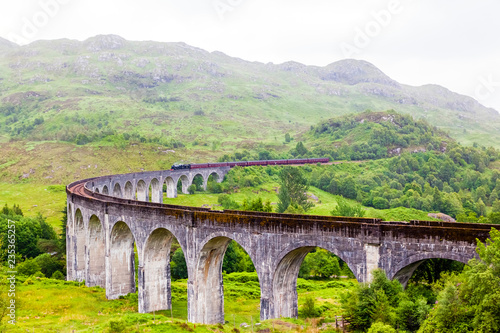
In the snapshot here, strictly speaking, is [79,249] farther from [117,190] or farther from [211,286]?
[117,190]

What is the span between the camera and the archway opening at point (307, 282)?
28234 mm

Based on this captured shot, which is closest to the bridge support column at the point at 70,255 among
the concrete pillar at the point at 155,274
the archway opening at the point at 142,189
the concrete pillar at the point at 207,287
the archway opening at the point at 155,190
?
the concrete pillar at the point at 155,274

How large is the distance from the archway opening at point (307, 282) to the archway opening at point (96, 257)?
22.9 metres

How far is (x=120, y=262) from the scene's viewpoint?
41562 mm

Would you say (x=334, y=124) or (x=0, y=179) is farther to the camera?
(x=334, y=124)

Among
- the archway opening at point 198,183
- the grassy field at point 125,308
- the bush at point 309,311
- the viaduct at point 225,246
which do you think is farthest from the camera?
the archway opening at point 198,183

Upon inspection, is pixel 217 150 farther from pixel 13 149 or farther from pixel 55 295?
pixel 55 295

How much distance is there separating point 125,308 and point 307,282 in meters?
21.9

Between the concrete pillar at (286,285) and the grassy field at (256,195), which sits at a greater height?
the grassy field at (256,195)

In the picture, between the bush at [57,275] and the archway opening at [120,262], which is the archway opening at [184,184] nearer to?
the bush at [57,275]

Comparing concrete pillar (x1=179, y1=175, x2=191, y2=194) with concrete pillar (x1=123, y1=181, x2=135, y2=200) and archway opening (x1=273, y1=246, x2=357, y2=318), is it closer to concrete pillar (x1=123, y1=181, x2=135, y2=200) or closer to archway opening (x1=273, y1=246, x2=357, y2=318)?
concrete pillar (x1=123, y1=181, x2=135, y2=200)

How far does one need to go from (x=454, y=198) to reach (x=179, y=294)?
3161 inches

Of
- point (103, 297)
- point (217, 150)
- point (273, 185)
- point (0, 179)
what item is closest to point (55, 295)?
point (103, 297)

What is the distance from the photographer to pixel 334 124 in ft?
610
